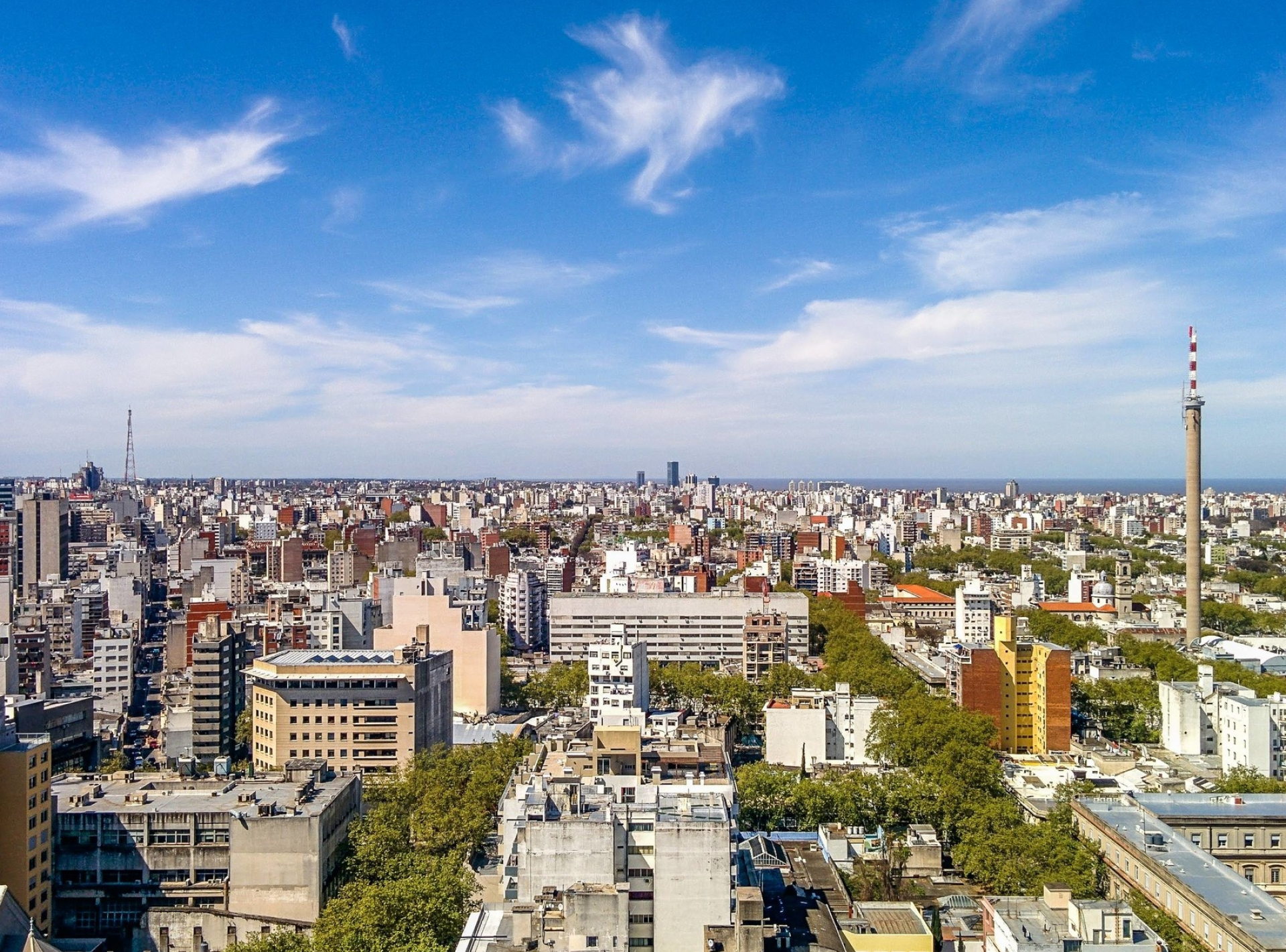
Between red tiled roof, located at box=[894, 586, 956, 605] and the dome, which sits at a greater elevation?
the dome

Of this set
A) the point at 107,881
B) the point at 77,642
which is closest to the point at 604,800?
the point at 107,881

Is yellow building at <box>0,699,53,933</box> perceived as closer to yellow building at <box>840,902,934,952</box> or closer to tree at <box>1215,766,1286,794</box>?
yellow building at <box>840,902,934,952</box>

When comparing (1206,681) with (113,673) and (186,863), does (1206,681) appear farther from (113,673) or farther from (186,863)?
(113,673)

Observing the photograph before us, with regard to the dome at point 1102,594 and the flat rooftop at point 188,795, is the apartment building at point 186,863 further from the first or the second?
the dome at point 1102,594

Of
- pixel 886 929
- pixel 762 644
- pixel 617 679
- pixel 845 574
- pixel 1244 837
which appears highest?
pixel 845 574

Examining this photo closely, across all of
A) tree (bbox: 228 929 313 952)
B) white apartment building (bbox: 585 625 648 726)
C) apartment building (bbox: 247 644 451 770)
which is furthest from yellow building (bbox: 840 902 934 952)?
apartment building (bbox: 247 644 451 770)

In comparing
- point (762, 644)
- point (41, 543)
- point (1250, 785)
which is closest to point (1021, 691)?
point (1250, 785)

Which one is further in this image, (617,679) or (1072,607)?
(1072,607)
